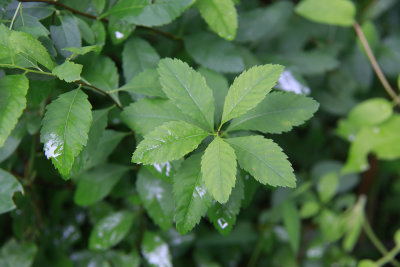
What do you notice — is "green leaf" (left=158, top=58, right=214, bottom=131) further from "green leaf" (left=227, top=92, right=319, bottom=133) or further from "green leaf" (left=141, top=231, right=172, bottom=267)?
"green leaf" (left=141, top=231, right=172, bottom=267)

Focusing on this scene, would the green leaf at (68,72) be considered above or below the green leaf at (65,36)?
above

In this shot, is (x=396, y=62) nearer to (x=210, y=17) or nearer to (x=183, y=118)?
(x=210, y=17)

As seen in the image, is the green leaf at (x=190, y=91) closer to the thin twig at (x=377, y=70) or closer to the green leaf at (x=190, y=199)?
the green leaf at (x=190, y=199)

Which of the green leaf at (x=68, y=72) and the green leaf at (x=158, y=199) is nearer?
the green leaf at (x=68, y=72)

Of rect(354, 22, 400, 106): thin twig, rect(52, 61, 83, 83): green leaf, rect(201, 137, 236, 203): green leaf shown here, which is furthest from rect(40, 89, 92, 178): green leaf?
rect(354, 22, 400, 106): thin twig

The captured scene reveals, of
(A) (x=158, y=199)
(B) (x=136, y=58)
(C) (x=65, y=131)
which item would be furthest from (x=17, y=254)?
(B) (x=136, y=58)

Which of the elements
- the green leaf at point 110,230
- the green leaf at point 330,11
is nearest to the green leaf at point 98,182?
the green leaf at point 110,230
